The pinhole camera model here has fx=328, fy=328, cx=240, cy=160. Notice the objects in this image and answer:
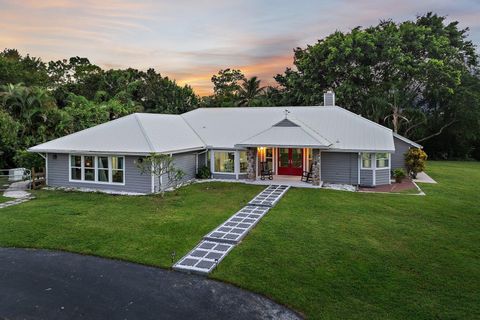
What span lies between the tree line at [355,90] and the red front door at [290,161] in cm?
1368

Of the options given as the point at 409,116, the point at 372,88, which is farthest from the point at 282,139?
the point at 409,116

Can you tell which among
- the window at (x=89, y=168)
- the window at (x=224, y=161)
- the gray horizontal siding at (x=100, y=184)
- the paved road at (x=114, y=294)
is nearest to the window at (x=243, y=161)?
the window at (x=224, y=161)

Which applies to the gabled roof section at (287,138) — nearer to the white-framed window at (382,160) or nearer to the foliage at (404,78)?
the white-framed window at (382,160)

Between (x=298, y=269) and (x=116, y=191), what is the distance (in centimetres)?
1190

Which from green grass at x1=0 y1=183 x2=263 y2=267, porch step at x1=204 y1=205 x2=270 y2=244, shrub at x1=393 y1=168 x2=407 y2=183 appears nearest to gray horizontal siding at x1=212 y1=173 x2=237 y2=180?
green grass at x1=0 y1=183 x2=263 y2=267

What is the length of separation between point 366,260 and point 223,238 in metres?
3.98

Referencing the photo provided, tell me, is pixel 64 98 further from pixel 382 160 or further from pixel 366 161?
pixel 382 160

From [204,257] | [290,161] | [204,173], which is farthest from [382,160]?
[204,257]

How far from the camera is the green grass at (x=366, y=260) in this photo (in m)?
6.25

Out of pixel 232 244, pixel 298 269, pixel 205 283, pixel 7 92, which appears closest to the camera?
pixel 205 283

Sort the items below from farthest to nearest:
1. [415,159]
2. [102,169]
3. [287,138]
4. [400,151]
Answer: [400,151] → [415,159] → [287,138] → [102,169]

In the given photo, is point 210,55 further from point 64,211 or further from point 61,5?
point 64,211

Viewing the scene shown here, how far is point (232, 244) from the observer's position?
A: 30.8 ft

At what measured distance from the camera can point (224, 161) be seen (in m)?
20.5
